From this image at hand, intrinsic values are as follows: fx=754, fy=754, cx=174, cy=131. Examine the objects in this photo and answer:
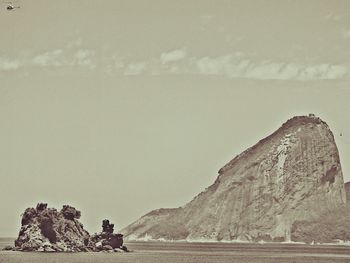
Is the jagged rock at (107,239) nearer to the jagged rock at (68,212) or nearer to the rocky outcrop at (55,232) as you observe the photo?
the rocky outcrop at (55,232)

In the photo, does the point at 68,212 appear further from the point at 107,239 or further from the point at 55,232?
the point at 107,239

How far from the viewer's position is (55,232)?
609ft

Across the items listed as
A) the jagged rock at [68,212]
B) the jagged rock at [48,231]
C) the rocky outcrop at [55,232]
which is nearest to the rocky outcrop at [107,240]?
the rocky outcrop at [55,232]

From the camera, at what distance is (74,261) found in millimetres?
150625

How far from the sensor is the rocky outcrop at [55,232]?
18500 cm

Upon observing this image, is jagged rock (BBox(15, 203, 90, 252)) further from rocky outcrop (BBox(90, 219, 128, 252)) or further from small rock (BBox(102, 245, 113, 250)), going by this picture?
small rock (BBox(102, 245, 113, 250))

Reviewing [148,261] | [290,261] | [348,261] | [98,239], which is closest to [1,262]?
[148,261]

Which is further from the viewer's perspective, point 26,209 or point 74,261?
point 26,209

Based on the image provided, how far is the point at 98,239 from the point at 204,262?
33819 mm

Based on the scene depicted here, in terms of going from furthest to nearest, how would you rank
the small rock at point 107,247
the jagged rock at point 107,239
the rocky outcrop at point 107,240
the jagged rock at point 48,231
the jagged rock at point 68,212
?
the small rock at point 107,247
the rocky outcrop at point 107,240
the jagged rock at point 68,212
the jagged rock at point 107,239
the jagged rock at point 48,231

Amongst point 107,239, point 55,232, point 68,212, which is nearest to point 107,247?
point 107,239

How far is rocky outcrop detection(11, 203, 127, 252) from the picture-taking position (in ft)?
607

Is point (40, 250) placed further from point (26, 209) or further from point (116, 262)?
point (116, 262)

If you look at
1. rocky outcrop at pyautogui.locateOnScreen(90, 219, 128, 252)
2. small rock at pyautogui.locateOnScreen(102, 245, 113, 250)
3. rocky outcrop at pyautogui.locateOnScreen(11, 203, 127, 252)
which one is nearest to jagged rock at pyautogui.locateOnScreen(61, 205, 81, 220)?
rocky outcrop at pyautogui.locateOnScreen(11, 203, 127, 252)
